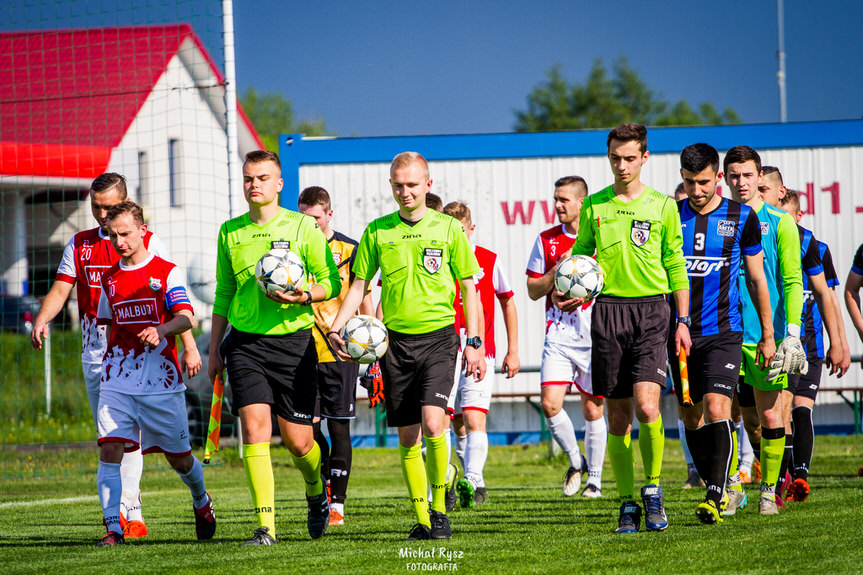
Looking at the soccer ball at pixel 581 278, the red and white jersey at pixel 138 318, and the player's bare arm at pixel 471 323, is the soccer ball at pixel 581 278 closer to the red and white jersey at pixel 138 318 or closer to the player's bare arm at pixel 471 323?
the player's bare arm at pixel 471 323

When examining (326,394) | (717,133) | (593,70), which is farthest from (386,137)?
(593,70)

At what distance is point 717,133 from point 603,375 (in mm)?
8909

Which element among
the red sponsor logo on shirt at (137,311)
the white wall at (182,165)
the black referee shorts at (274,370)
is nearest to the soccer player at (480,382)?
the black referee shorts at (274,370)

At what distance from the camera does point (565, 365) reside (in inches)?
333

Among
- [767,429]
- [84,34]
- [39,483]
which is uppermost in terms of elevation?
[84,34]

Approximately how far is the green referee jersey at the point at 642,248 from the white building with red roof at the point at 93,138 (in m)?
6.58

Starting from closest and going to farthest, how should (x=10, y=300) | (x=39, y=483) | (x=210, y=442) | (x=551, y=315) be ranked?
(x=210, y=442) → (x=551, y=315) → (x=39, y=483) → (x=10, y=300)

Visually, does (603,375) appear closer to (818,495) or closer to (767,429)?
(767,429)

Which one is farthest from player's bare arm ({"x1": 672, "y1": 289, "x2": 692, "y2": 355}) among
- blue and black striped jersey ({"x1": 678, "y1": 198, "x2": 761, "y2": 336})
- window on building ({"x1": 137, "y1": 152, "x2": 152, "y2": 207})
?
window on building ({"x1": 137, "y1": 152, "x2": 152, "y2": 207})

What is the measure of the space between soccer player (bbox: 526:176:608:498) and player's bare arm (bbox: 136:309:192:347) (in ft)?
10.1

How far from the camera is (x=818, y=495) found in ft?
24.1

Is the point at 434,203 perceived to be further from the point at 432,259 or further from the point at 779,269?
the point at 779,269

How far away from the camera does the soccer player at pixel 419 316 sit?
5551 millimetres

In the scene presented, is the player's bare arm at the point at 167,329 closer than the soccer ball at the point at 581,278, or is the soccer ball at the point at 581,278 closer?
the soccer ball at the point at 581,278
